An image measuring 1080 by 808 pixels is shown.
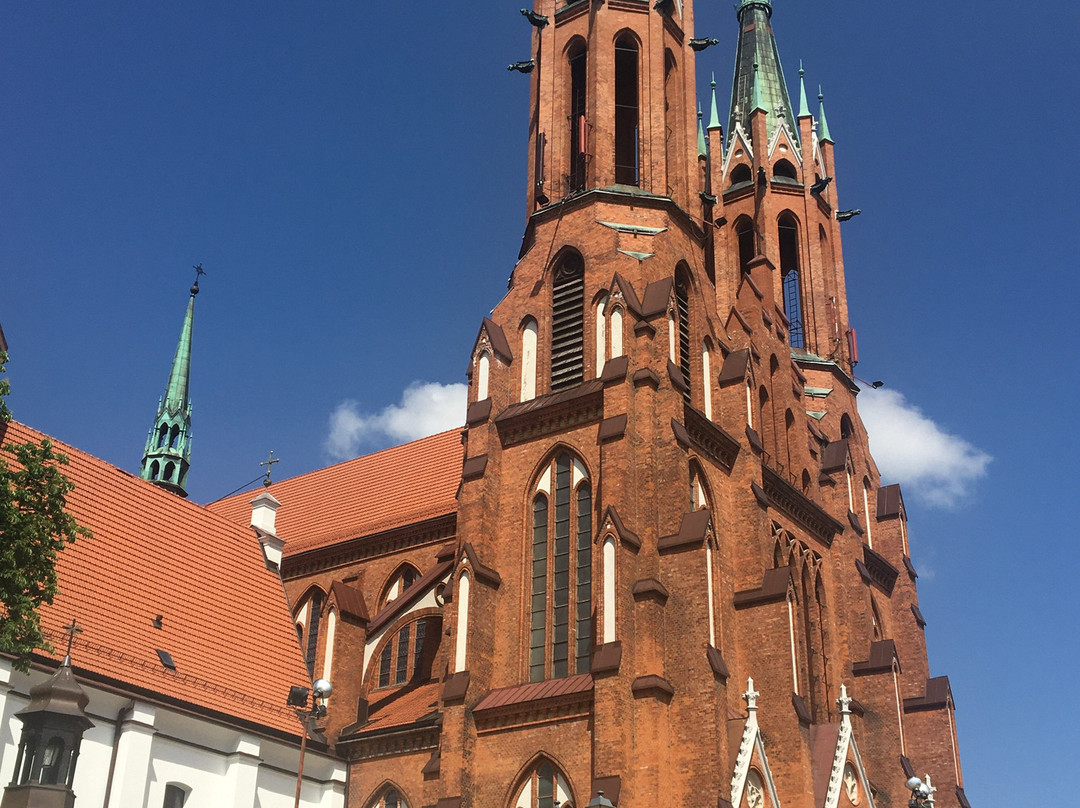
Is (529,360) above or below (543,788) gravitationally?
above

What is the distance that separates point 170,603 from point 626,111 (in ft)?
58.0

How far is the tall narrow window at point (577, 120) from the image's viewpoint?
32094mm

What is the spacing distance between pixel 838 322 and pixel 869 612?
36.5 ft

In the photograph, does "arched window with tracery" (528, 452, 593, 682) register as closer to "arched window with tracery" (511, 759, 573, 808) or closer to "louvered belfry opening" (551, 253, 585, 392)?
"arched window with tracery" (511, 759, 573, 808)

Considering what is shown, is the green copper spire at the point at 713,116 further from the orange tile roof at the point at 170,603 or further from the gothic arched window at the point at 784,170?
the orange tile roof at the point at 170,603

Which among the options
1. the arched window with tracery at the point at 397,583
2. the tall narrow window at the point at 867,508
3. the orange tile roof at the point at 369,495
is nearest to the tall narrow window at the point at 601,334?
the orange tile roof at the point at 369,495

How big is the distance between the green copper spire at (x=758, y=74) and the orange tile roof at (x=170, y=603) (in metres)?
23.4

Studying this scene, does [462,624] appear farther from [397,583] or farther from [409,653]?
[397,583]

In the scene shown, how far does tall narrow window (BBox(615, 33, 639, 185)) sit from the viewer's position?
33.6 m

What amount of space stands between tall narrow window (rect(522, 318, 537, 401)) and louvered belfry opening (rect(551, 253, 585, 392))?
19.8 inches

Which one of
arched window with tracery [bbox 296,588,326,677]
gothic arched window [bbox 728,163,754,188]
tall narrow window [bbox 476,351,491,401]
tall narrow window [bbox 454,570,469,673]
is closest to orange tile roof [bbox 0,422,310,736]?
arched window with tracery [bbox 296,588,326,677]

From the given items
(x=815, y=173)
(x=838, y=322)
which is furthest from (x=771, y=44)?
(x=838, y=322)

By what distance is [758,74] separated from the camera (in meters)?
45.4

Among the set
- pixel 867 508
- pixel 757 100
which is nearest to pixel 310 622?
pixel 867 508
